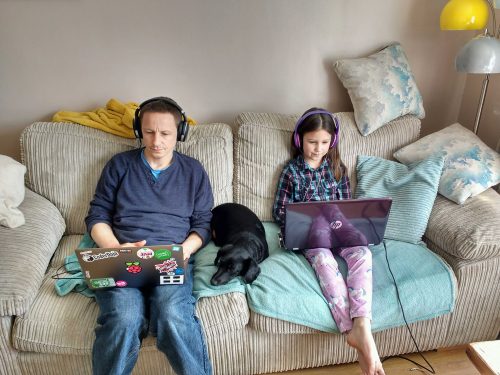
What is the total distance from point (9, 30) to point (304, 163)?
1454mm

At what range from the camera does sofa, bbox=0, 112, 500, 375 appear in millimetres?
1378

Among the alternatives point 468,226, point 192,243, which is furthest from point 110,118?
point 468,226

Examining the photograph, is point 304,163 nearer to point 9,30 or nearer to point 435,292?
point 435,292

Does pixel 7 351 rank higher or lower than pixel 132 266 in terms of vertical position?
lower

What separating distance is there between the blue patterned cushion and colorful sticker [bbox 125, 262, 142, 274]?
1.05 metres

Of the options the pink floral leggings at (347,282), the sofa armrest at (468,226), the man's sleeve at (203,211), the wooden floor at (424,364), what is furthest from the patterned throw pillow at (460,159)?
the man's sleeve at (203,211)

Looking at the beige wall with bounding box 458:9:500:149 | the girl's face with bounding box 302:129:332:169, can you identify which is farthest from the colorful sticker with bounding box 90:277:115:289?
the beige wall with bounding box 458:9:500:149

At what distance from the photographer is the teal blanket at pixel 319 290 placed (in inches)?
56.4

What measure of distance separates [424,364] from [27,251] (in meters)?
1.59

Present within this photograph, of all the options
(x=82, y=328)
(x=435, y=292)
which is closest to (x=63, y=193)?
(x=82, y=328)

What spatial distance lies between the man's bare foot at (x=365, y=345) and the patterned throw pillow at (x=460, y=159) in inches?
28.9

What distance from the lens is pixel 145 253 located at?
1.25 m

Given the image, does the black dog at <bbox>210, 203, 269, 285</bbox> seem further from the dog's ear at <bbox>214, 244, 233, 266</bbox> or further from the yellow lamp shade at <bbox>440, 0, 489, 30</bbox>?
the yellow lamp shade at <bbox>440, 0, 489, 30</bbox>

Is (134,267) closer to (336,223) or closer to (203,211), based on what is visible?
(203,211)
